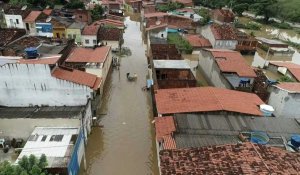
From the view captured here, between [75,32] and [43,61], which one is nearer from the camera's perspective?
[43,61]

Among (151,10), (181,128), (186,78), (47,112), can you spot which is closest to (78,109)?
(47,112)

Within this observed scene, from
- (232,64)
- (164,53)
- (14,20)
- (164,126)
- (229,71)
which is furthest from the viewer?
(14,20)

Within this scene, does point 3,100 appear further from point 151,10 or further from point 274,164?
point 151,10

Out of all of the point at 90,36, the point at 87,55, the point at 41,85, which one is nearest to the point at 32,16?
the point at 90,36

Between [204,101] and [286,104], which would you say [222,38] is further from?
[204,101]

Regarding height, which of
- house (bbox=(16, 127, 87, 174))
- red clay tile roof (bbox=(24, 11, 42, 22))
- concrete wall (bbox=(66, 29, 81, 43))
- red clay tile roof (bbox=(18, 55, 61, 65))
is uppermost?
red clay tile roof (bbox=(24, 11, 42, 22))

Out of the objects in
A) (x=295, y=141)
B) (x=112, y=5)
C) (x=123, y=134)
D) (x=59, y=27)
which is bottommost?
(x=123, y=134)

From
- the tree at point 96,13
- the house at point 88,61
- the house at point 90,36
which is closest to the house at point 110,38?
the house at point 90,36

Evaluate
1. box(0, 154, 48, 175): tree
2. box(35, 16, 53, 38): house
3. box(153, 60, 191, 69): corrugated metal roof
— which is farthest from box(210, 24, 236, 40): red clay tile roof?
box(0, 154, 48, 175): tree

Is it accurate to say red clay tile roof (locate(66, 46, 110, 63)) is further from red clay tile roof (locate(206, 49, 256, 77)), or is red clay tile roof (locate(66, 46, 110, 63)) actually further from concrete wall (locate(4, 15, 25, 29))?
concrete wall (locate(4, 15, 25, 29))
